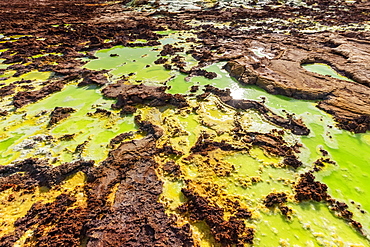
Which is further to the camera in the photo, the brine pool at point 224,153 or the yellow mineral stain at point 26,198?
the yellow mineral stain at point 26,198

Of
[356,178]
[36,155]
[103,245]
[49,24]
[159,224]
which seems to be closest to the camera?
[103,245]

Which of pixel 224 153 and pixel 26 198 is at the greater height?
pixel 224 153

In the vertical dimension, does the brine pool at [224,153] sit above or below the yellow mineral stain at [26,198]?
above

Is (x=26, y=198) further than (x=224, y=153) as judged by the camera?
No

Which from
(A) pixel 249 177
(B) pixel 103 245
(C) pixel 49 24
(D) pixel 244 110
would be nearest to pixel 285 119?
(D) pixel 244 110

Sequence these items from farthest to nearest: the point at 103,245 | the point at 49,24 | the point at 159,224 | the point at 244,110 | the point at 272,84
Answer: the point at 49,24, the point at 272,84, the point at 244,110, the point at 159,224, the point at 103,245

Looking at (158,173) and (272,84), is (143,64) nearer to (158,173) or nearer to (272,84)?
(272,84)

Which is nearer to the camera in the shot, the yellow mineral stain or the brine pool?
the brine pool

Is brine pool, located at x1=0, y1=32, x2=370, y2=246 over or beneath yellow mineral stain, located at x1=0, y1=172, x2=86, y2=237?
over
